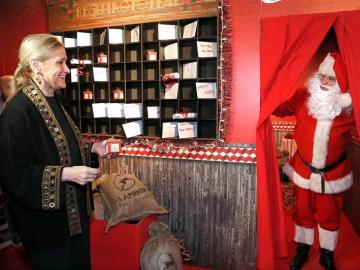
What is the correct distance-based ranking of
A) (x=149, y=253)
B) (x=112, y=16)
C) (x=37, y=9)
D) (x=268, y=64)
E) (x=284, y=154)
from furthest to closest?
(x=284, y=154)
(x=37, y=9)
(x=112, y=16)
(x=149, y=253)
(x=268, y=64)

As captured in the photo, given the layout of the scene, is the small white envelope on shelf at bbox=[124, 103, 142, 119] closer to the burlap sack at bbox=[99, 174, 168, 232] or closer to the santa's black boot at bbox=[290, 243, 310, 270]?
the burlap sack at bbox=[99, 174, 168, 232]

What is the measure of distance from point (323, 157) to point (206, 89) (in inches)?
44.3

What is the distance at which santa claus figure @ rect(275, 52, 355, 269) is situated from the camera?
8.05 feet

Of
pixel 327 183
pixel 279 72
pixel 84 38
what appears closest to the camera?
pixel 279 72

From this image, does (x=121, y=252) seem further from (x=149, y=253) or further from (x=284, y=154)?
(x=284, y=154)

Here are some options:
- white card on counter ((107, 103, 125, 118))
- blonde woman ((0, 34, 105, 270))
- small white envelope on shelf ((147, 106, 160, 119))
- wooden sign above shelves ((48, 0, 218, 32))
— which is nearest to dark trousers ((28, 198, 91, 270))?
blonde woman ((0, 34, 105, 270))

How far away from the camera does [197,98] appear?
2736 mm

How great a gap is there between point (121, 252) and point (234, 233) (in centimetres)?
99

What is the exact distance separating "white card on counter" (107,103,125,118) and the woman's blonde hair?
1.50m

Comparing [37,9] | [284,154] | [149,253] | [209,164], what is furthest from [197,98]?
[37,9]

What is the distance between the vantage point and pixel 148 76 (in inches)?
118

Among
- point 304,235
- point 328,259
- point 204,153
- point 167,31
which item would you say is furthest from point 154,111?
point 328,259

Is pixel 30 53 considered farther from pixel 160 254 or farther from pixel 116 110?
pixel 160 254

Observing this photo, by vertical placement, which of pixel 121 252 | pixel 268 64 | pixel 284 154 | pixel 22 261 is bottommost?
pixel 22 261
